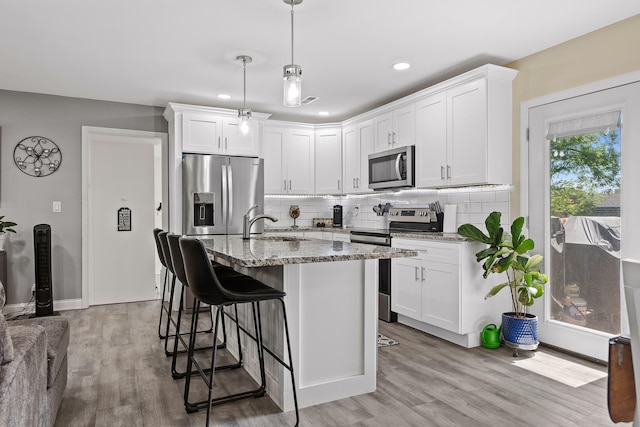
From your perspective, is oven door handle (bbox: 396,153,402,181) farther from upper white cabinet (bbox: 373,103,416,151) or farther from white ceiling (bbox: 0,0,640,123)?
white ceiling (bbox: 0,0,640,123)

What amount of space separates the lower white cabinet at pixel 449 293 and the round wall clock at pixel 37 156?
3957 millimetres

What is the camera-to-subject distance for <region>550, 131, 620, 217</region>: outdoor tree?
3.10 metres

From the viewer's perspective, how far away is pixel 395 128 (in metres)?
4.67

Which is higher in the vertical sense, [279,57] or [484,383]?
[279,57]

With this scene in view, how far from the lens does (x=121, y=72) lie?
4070 millimetres

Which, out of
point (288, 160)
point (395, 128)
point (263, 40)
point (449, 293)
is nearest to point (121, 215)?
point (288, 160)

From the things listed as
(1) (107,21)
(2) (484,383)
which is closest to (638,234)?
(2) (484,383)

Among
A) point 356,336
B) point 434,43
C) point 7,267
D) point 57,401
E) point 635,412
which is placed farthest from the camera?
point 7,267

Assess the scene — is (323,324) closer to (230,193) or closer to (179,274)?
(179,274)

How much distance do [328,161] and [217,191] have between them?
161 cm

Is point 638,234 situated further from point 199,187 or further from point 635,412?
point 199,187

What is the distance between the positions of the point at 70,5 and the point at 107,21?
261 millimetres

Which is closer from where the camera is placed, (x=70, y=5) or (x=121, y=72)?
(x=70, y=5)


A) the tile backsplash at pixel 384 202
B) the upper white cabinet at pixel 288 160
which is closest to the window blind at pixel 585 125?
the tile backsplash at pixel 384 202
